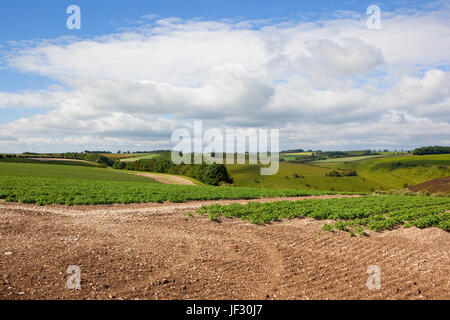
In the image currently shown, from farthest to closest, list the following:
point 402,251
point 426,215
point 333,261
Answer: point 426,215 < point 402,251 < point 333,261

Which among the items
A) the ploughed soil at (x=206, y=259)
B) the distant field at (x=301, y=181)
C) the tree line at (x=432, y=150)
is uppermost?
the tree line at (x=432, y=150)

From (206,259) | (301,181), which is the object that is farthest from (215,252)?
(301,181)

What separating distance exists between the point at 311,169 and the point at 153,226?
99.4 m

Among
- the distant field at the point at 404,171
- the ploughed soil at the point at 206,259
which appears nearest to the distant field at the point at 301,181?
the distant field at the point at 404,171

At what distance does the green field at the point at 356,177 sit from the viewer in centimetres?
8779

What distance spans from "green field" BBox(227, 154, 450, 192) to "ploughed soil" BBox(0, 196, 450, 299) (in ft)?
230

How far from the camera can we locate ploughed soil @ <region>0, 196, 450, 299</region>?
8977mm

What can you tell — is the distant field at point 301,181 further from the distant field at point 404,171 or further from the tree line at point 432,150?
the tree line at point 432,150

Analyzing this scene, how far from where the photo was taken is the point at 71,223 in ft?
50.3

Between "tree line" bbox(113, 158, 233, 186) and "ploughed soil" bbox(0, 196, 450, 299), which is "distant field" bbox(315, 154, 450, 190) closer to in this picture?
"tree line" bbox(113, 158, 233, 186)

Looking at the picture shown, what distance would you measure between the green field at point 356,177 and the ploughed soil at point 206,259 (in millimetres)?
70069
